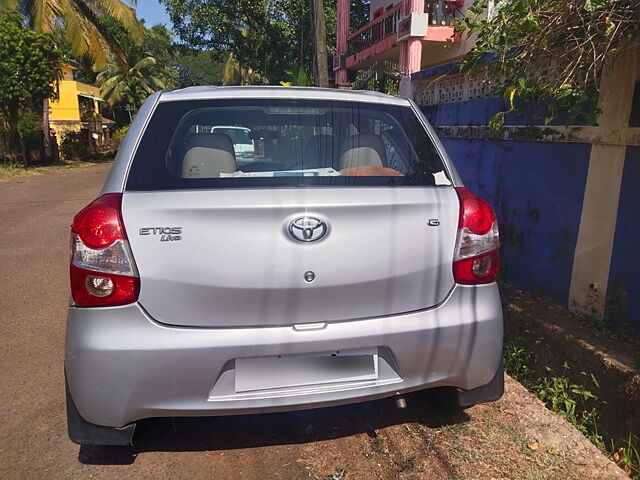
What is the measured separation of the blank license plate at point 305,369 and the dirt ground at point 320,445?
521 millimetres

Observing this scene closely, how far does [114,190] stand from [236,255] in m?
0.56

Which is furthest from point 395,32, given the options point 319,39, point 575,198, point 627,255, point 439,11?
point 627,255

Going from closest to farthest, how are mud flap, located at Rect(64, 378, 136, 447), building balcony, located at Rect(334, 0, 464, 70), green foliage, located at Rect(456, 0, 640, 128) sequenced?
mud flap, located at Rect(64, 378, 136, 447) → green foliage, located at Rect(456, 0, 640, 128) → building balcony, located at Rect(334, 0, 464, 70)

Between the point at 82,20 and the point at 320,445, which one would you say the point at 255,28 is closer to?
the point at 82,20

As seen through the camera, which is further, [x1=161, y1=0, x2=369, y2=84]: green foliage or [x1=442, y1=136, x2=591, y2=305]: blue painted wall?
[x1=161, y1=0, x2=369, y2=84]: green foliage

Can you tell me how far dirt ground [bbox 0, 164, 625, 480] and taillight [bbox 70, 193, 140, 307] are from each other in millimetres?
873

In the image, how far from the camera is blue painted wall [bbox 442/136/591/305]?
371 centimetres

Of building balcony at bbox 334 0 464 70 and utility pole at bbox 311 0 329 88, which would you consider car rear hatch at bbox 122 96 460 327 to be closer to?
utility pole at bbox 311 0 329 88

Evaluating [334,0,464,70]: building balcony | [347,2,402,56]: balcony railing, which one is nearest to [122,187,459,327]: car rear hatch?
[334,0,464,70]: building balcony

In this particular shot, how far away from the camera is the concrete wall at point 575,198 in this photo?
3234 mm

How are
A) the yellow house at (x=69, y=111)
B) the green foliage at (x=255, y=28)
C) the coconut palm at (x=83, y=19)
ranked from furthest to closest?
the yellow house at (x=69, y=111), the green foliage at (x=255, y=28), the coconut palm at (x=83, y=19)

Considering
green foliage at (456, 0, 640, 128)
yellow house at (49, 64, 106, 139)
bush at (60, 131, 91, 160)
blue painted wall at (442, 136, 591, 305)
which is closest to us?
green foliage at (456, 0, 640, 128)

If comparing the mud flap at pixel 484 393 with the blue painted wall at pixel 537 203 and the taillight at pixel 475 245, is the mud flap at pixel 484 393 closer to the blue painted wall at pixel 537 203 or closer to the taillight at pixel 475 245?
the taillight at pixel 475 245

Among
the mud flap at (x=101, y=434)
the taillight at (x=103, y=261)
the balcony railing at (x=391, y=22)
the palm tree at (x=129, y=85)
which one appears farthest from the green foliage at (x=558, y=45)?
the palm tree at (x=129, y=85)
